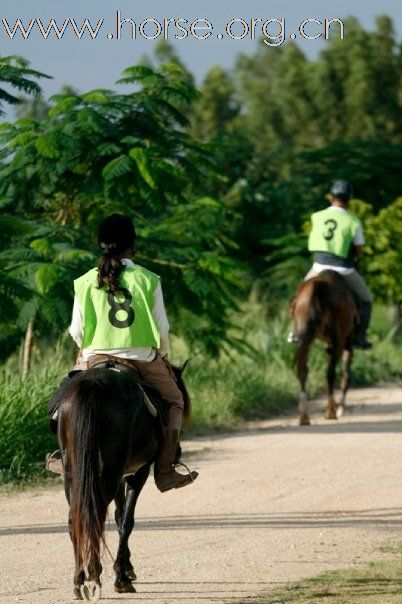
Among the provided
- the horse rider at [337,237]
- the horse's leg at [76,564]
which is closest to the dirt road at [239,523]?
the horse's leg at [76,564]

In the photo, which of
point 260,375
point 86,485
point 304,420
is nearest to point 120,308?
point 86,485

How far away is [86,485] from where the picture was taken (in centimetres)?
643

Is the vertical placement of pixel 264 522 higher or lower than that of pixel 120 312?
lower

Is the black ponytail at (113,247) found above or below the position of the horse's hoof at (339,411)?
above

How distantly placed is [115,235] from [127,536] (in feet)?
5.57

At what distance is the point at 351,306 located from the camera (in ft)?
53.0

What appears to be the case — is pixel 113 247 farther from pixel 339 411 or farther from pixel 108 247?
pixel 339 411

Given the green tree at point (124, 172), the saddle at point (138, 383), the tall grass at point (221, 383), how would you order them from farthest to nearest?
1. the green tree at point (124, 172)
2. the tall grass at point (221, 383)
3. the saddle at point (138, 383)

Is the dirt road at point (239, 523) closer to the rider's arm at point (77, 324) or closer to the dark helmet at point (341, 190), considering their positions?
the rider's arm at point (77, 324)

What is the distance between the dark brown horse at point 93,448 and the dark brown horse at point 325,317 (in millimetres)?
8851

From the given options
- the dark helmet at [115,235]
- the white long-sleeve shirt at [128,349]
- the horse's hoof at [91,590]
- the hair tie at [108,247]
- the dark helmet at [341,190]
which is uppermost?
the dark helmet at [341,190]

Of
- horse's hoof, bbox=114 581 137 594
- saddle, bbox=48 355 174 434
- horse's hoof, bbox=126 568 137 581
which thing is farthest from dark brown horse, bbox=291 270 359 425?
horse's hoof, bbox=114 581 137 594

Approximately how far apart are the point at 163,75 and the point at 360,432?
181 inches

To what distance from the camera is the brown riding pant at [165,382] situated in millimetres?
7328
